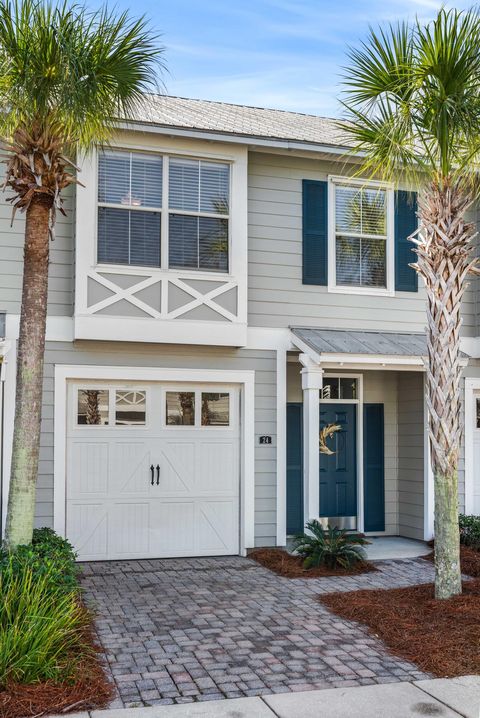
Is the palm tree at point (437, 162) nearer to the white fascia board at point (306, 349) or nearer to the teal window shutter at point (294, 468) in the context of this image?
the white fascia board at point (306, 349)

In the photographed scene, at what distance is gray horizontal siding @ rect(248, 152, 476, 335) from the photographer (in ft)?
35.1

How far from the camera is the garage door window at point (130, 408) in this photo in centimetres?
1019

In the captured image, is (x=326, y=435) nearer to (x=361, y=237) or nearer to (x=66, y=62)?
(x=361, y=237)

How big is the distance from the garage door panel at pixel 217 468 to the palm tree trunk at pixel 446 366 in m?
3.58

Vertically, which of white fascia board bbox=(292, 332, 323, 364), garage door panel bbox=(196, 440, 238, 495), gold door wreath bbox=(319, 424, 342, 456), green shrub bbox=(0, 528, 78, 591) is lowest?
green shrub bbox=(0, 528, 78, 591)

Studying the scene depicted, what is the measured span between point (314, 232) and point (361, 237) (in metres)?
0.82

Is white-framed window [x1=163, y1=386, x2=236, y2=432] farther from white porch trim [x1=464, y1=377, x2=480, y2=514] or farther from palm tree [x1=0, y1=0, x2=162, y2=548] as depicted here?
white porch trim [x1=464, y1=377, x2=480, y2=514]

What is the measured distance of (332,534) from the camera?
384 inches

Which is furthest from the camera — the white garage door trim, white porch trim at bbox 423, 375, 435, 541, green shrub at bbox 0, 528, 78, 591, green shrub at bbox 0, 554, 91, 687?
white porch trim at bbox 423, 375, 435, 541

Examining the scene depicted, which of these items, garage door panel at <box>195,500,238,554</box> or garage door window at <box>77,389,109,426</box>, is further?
garage door panel at <box>195,500,238,554</box>

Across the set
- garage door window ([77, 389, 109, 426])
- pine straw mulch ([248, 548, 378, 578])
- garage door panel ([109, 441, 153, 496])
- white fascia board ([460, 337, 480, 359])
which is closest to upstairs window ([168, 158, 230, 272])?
garage door window ([77, 389, 109, 426])

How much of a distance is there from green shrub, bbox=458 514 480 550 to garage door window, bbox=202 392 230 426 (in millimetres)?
3702

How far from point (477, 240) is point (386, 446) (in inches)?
139

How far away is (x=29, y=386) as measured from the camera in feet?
23.8
